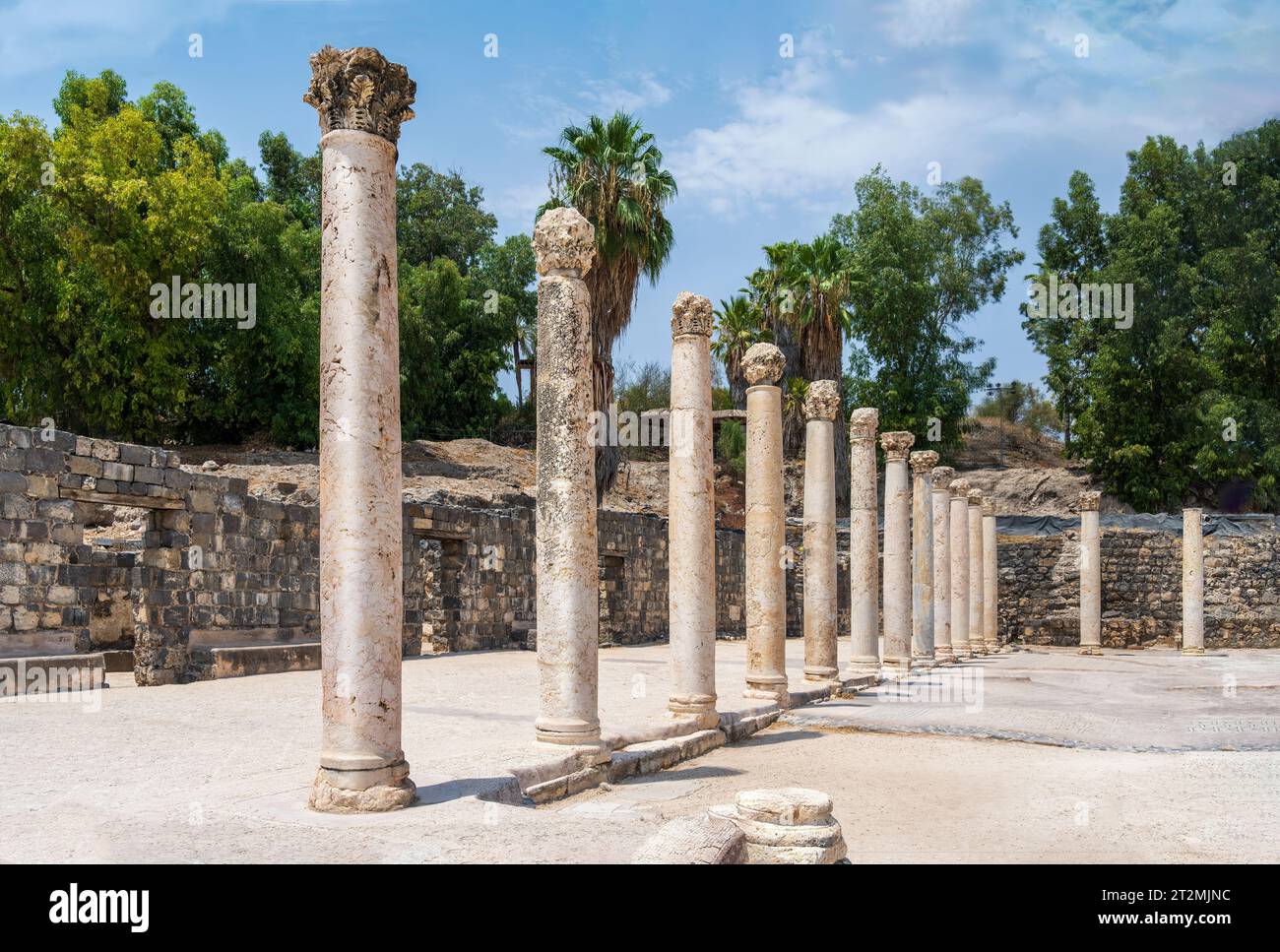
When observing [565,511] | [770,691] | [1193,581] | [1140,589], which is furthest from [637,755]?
[1140,589]

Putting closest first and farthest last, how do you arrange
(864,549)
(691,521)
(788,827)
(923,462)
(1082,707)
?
(788,827) < (691,521) < (1082,707) < (864,549) < (923,462)

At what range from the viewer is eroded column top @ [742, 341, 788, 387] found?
12859 mm

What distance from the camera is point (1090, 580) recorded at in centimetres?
2814

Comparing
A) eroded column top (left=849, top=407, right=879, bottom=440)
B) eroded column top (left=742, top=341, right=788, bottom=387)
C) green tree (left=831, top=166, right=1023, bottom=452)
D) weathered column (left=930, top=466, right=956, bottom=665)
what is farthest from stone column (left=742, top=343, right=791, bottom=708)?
green tree (left=831, top=166, right=1023, bottom=452)

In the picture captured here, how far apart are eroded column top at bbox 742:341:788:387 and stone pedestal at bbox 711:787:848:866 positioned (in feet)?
25.0

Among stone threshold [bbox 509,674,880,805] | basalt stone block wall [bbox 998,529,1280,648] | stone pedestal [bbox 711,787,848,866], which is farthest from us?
basalt stone block wall [bbox 998,529,1280,648]

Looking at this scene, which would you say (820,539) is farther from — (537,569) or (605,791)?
(605,791)

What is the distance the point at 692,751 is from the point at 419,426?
108 feet

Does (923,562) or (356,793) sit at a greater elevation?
(923,562)

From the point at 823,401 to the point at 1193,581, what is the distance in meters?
16.4

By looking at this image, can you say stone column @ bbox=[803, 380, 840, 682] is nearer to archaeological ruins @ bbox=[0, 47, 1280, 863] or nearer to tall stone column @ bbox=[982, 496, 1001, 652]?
archaeological ruins @ bbox=[0, 47, 1280, 863]

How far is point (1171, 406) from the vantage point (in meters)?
39.3

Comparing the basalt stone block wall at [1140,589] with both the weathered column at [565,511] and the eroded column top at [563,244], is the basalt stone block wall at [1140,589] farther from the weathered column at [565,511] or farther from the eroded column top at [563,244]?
the eroded column top at [563,244]
